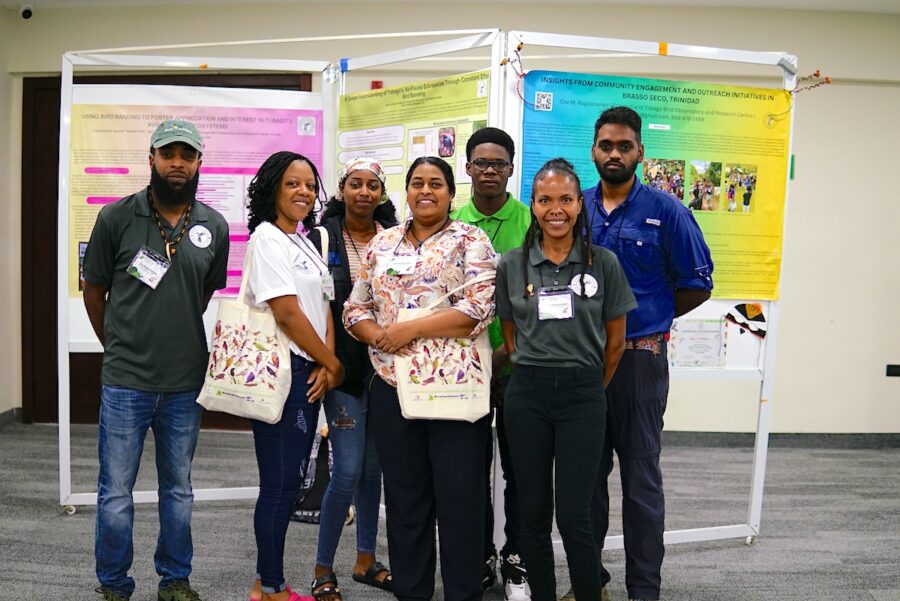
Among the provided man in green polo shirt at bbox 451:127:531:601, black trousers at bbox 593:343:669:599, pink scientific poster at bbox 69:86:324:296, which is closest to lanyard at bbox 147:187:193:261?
man in green polo shirt at bbox 451:127:531:601

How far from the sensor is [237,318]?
212 cm

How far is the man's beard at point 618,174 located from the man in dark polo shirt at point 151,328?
4.36ft

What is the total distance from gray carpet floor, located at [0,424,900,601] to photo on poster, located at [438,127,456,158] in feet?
5.73

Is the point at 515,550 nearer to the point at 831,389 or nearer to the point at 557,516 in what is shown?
the point at 557,516

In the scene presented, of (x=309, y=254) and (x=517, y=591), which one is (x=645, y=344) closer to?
(x=517, y=591)

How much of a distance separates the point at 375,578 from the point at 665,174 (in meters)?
2.04

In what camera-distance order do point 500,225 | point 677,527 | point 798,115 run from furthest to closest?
point 798,115
point 677,527
point 500,225

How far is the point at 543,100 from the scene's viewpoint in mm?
2770

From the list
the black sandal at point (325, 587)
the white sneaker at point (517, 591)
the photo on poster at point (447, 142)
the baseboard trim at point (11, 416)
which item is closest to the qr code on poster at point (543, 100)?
the photo on poster at point (447, 142)

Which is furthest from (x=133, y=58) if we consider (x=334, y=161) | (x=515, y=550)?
(x=515, y=550)

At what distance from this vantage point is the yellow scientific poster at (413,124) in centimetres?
284

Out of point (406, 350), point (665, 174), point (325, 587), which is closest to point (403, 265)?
point (406, 350)

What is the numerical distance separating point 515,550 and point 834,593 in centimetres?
127

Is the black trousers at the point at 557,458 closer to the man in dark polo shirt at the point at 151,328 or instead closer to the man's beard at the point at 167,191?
the man in dark polo shirt at the point at 151,328
